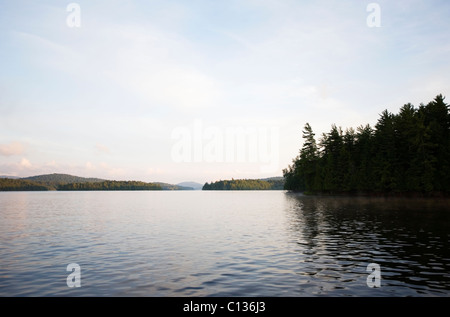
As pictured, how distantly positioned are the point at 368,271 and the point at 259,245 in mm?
10245

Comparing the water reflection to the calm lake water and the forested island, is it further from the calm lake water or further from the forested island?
the forested island

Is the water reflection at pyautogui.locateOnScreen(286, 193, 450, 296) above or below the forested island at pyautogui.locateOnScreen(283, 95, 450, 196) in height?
below

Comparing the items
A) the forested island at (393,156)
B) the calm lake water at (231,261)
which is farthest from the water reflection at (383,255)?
the forested island at (393,156)

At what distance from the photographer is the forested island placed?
91.1 meters

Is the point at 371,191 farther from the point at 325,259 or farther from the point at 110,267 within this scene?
the point at 110,267

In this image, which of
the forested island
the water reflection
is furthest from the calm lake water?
the forested island

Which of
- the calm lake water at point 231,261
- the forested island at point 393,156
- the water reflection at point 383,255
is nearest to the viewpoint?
the calm lake water at point 231,261

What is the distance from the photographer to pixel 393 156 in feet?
336

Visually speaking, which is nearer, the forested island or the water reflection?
the water reflection

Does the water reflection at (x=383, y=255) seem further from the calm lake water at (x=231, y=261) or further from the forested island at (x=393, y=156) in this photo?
the forested island at (x=393, y=156)

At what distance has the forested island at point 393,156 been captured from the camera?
299 feet

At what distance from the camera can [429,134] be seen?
94.1m

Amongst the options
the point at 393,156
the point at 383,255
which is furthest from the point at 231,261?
the point at 393,156
